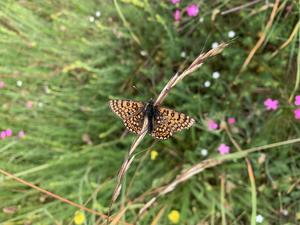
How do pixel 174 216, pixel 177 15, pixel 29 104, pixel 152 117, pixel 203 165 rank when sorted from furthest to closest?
pixel 29 104
pixel 177 15
pixel 174 216
pixel 203 165
pixel 152 117

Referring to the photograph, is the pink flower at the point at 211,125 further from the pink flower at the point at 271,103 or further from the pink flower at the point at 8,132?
the pink flower at the point at 8,132

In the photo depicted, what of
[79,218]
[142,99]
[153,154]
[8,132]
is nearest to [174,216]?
[153,154]

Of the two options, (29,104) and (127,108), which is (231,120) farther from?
(29,104)

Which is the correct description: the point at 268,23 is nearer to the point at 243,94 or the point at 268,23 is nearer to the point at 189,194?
the point at 243,94

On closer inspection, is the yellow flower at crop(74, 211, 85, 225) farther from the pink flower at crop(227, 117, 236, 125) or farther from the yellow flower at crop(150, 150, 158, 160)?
the pink flower at crop(227, 117, 236, 125)

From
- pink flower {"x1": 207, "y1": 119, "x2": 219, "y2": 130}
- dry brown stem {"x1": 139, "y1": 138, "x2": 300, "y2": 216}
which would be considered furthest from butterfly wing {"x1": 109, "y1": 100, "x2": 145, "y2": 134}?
pink flower {"x1": 207, "y1": 119, "x2": 219, "y2": 130}
